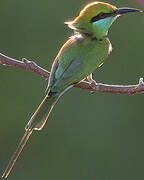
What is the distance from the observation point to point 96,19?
9.12 feet

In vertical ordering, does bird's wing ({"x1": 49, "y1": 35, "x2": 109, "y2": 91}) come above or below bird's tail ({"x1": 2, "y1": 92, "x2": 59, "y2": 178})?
above

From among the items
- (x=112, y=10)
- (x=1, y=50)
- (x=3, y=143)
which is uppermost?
(x=112, y=10)

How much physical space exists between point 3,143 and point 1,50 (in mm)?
611

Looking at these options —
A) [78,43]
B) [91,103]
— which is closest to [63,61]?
[78,43]

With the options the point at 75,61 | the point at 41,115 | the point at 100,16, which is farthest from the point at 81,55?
the point at 41,115

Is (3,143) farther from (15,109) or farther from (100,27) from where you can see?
(100,27)

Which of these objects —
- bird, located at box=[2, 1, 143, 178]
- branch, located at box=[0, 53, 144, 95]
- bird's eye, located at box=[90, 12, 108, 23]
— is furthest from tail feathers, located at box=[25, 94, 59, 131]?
bird's eye, located at box=[90, 12, 108, 23]

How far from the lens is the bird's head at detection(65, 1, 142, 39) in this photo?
2713mm

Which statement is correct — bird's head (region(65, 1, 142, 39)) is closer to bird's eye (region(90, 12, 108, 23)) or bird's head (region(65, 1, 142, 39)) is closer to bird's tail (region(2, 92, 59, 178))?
bird's eye (region(90, 12, 108, 23))

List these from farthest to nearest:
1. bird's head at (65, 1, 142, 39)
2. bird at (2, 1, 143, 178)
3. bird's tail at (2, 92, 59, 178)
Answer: bird's head at (65, 1, 142, 39)
bird at (2, 1, 143, 178)
bird's tail at (2, 92, 59, 178)

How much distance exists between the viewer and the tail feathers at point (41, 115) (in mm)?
2463

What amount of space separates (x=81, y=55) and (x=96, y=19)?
0.55 ft

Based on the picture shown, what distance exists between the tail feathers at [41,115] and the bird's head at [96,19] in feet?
1.25

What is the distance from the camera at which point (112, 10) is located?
2.72 m
